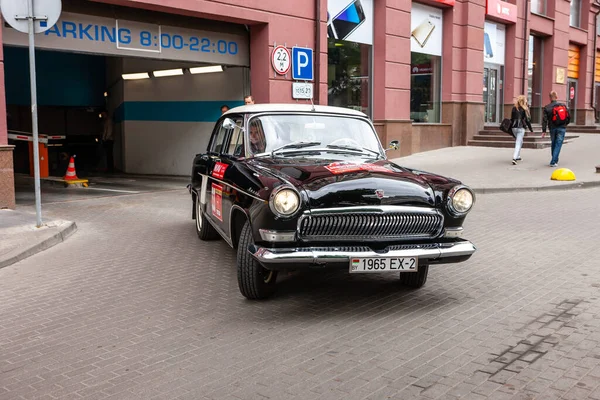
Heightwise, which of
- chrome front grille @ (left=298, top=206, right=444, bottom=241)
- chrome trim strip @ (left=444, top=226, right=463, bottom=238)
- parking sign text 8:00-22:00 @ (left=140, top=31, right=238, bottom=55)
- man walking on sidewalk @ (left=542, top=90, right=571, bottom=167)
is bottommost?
chrome trim strip @ (left=444, top=226, right=463, bottom=238)

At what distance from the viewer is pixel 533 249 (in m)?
7.57

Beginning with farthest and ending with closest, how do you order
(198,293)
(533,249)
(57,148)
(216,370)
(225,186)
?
(57,148) < (533,249) < (225,186) < (198,293) < (216,370)

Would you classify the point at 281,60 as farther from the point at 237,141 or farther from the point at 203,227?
the point at 237,141

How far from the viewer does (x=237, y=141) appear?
6668mm

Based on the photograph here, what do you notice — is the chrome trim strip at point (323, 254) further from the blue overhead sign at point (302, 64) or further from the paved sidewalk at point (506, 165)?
the blue overhead sign at point (302, 64)


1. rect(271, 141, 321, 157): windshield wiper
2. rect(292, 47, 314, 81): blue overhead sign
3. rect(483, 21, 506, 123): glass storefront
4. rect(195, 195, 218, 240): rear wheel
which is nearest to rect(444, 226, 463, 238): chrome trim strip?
rect(271, 141, 321, 157): windshield wiper

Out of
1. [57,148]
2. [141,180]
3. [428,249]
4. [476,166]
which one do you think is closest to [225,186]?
[428,249]

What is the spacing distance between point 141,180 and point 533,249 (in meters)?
11.4

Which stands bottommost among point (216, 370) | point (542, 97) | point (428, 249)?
point (216, 370)

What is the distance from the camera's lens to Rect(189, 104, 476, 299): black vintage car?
491 cm

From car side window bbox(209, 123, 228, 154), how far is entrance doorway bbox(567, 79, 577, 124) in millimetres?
26026

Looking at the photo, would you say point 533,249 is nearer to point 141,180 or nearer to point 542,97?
point 141,180

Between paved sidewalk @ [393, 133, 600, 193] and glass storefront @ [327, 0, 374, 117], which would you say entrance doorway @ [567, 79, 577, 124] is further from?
glass storefront @ [327, 0, 374, 117]

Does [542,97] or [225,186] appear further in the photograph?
[542,97]
